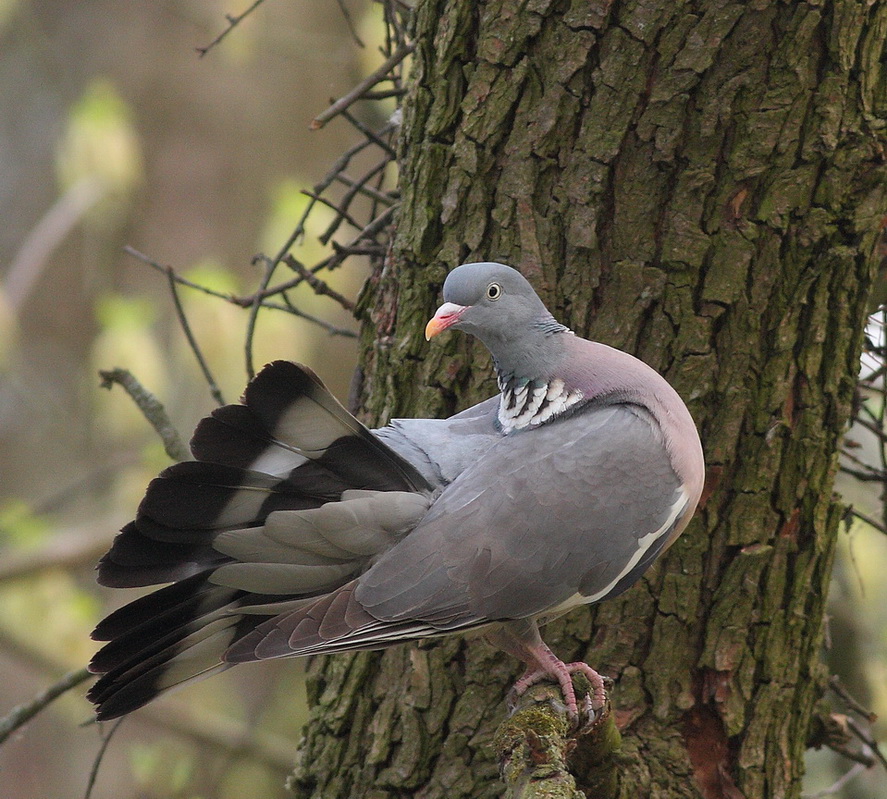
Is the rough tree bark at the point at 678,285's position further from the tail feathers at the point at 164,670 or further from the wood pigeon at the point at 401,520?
the tail feathers at the point at 164,670

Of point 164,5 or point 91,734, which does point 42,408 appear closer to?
point 91,734

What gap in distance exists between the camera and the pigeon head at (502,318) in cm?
196

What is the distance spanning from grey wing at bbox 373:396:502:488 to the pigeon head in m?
0.16

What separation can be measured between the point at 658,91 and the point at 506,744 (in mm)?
1373

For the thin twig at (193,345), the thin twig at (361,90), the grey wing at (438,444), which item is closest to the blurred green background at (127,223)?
the thin twig at (193,345)

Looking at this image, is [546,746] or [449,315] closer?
[546,746]

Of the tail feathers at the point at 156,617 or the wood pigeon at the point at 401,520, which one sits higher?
the wood pigeon at the point at 401,520

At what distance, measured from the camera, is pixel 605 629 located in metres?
2.29

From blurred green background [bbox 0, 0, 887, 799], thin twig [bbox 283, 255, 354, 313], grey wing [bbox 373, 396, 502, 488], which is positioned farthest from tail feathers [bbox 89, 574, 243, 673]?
blurred green background [bbox 0, 0, 887, 799]

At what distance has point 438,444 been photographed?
2.08 metres

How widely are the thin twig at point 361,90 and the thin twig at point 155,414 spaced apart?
0.86 m

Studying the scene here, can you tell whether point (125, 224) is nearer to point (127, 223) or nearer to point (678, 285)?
point (127, 223)

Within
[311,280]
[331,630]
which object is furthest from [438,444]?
[311,280]

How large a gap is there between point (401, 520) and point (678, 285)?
820 mm
